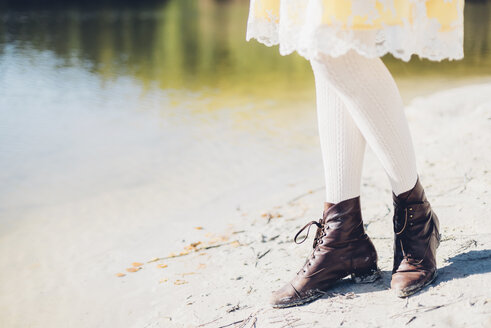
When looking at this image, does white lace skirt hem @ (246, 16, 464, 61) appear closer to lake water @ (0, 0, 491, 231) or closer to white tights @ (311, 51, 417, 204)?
white tights @ (311, 51, 417, 204)

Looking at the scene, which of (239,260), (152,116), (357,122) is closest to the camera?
(357,122)

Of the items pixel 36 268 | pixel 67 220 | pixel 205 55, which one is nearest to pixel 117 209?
pixel 67 220

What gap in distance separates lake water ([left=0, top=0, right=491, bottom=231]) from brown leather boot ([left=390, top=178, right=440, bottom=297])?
1.58m

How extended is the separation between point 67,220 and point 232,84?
11.8 ft

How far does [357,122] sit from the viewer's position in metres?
1.37

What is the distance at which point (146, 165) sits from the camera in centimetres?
371

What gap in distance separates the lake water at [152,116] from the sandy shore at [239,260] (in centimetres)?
21

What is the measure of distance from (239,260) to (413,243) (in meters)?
0.77

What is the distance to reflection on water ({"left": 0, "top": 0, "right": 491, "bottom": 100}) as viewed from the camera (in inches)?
259

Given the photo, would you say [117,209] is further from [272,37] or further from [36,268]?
[272,37]

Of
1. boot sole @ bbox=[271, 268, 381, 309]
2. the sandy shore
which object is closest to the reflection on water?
the sandy shore

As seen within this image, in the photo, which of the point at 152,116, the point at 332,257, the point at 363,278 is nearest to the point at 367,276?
the point at 363,278

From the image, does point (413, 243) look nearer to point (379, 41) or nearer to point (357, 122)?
point (357, 122)

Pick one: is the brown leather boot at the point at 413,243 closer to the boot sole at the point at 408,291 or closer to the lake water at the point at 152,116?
the boot sole at the point at 408,291
